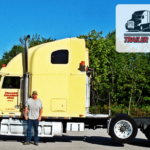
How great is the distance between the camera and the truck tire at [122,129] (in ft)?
36.6

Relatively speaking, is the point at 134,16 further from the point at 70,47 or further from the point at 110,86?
the point at 70,47

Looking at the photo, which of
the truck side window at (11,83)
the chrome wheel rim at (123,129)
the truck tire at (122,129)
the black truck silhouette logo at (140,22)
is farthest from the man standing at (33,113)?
the black truck silhouette logo at (140,22)

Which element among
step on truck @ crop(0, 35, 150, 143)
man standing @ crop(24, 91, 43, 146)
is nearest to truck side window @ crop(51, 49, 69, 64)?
step on truck @ crop(0, 35, 150, 143)

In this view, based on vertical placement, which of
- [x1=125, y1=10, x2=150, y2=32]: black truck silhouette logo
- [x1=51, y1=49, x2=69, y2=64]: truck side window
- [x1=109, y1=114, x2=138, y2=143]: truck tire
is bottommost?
[x1=109, y1=114, x2=138, y2=143]: truck tire

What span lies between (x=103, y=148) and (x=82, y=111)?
1.56 metres

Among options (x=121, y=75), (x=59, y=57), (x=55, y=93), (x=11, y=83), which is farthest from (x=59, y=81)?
(x=121, y=75)

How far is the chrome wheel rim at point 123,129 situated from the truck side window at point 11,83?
3.98m

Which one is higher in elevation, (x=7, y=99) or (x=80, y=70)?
(x=80, y=70)

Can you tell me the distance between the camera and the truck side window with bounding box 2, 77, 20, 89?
11.9m

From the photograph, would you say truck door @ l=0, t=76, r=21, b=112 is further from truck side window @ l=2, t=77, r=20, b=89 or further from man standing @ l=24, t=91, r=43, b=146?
man standing @ l=24, t=91, r=43, b=146

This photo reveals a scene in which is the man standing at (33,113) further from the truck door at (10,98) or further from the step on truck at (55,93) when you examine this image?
the truck door at (10,98)

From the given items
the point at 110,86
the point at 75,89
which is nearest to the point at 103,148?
the point at 75,89

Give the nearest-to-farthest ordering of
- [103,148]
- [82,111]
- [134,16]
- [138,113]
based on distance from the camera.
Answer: [103,148], [82,111], [138,113], [134,16]

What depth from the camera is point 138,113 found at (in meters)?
30.2
